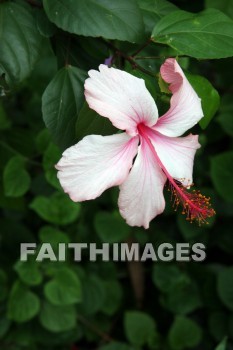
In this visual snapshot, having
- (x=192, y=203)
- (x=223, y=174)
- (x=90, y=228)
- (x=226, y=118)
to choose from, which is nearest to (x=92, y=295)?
(x=90, y=228)

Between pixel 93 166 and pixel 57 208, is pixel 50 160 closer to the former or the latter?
pixel 57 208

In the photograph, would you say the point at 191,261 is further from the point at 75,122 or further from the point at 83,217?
the point at 75,122

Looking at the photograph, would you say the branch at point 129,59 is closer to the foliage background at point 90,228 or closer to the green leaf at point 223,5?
the foliage background at point 90,228

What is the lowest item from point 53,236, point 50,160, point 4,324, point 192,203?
point 4,324

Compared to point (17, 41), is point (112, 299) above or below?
below

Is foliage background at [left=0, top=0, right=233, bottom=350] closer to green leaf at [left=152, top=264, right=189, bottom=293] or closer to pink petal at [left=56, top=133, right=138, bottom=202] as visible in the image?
green leaf at [left=152, top=264, right=189, bottom=293]

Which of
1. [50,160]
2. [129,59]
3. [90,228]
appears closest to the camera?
[129,59]
